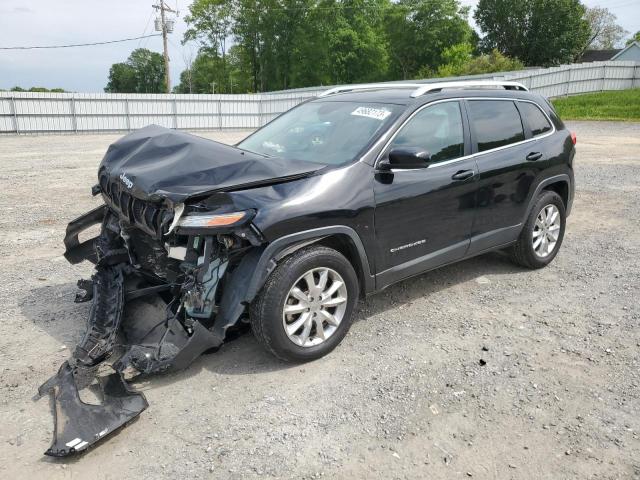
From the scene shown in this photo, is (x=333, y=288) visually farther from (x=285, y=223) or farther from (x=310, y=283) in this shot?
(x=285, y=223)

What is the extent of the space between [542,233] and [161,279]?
3753mm

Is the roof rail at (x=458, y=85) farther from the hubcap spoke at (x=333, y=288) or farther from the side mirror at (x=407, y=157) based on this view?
the hubcap spoke at (x=333, y=288)

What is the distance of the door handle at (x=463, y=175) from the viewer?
4473 millimetres

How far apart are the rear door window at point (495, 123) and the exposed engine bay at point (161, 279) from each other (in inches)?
73.7

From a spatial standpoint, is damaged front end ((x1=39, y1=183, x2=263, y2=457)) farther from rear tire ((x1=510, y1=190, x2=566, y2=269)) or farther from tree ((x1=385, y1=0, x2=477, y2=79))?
tree ((x1=385, y1=0, x2=477, y2=79))

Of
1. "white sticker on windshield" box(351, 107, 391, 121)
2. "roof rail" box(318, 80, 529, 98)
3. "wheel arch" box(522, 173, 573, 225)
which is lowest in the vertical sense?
"wheel arch" box(522, 173, 573, 225)

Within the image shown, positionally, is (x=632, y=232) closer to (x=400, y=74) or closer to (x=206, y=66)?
(x=400, y=74)

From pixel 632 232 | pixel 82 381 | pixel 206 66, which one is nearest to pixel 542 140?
pixel 632 232

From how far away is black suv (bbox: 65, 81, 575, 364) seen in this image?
135 inches

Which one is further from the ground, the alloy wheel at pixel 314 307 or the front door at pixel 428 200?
the front door at pixel 428 200

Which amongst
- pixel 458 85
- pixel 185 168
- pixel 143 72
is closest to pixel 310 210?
pixel 185 168

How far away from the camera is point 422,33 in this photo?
63.1 metres

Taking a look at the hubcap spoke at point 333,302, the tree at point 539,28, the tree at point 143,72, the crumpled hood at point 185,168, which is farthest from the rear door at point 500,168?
the tree at point 143,72

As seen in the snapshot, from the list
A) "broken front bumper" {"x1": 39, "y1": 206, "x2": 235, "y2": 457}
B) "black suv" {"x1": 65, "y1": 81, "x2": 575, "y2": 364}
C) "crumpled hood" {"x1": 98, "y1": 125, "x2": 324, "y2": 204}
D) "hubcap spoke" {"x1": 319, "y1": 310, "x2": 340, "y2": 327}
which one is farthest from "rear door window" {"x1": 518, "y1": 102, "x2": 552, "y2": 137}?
"broken front bumper" {"x1": 39, "y1": 206, "x2": 235, "y2": 457}
